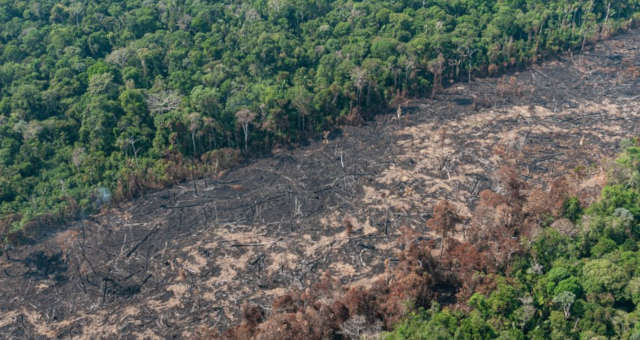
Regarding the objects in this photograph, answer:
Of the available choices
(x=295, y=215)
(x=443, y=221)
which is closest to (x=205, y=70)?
(x=295, y=215)

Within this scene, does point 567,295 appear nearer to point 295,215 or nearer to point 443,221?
point 443,221

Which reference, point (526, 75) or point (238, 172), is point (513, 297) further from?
point (526, 75)

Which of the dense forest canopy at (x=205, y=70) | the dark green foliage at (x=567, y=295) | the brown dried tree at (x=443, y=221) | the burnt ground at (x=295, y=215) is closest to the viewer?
the dark green foliage at (x=567, y=295)

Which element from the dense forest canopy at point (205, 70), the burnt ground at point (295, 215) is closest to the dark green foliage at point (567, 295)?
the burnt ground at point (295, 215)

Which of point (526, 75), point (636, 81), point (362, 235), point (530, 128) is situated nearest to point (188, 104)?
point (362, 235)

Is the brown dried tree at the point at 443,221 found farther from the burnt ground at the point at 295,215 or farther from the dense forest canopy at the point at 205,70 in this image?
the dense forest canopy at the point at 205,70

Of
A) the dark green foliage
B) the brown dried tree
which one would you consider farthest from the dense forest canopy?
the dark green foliage
